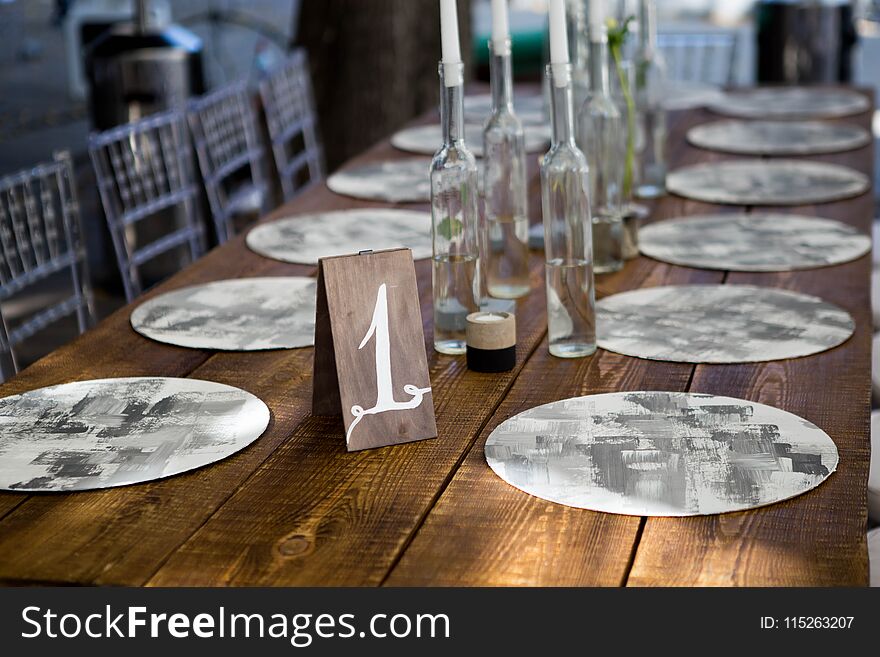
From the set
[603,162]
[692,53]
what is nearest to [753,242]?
[603,162]

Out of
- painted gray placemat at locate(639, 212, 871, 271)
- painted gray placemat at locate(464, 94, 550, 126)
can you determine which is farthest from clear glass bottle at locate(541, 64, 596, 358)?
painted gray placemat at locate(464, 94, 550, 126)

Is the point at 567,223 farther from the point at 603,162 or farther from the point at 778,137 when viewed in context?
the point at 778,137

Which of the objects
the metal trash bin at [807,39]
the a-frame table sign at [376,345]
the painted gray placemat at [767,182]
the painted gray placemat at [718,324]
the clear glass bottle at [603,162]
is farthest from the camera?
the metal trash bin at [807,39]

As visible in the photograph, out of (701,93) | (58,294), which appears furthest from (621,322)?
(58,294)

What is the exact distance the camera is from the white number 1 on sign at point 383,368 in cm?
135

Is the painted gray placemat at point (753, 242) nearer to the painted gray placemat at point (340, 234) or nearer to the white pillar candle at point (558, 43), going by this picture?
the painted gray placemat at point (340, 234)

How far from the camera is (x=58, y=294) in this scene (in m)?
4.38

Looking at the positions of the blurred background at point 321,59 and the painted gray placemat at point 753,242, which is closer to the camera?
the painted gray placemat at point 753,242

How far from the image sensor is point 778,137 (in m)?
2.91

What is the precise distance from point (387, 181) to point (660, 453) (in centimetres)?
147

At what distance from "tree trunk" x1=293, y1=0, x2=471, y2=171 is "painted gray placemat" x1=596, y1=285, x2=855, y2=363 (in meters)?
2.77

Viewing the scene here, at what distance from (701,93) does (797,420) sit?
2.32 m

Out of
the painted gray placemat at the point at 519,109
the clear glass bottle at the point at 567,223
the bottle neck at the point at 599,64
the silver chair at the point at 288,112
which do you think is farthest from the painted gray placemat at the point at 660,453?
the silver chair at the point at 288,112

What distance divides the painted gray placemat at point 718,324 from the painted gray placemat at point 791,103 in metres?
1.45
